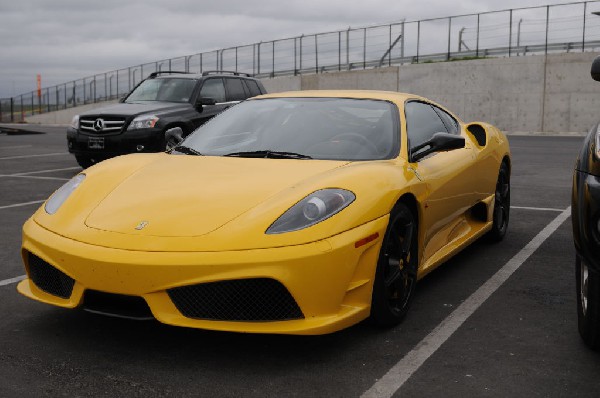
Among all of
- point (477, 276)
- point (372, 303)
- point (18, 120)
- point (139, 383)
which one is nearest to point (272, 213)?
point (372, 303)

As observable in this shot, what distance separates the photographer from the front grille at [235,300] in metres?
3.40

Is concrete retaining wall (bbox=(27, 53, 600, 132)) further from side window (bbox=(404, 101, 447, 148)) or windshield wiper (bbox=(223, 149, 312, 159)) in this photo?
windshield wiper (bbox=(223, 149, 312, 159))

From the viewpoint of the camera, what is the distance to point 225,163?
435 centimetres

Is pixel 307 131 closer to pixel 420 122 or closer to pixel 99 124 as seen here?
pixel 420 122

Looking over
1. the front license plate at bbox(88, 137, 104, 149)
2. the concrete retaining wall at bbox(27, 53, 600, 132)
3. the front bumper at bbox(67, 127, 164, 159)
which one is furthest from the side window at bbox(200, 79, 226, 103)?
the concrete retaining wall at bbox(27, 53, 600, 132)

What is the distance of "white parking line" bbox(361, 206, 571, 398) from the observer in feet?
10.7

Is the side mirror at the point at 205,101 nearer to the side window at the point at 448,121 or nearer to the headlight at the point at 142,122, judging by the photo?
the headlight at the point at 142,122

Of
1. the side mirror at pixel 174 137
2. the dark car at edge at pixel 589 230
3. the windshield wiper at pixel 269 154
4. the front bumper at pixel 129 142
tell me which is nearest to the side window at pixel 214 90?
the front bumper at pixel 129 142

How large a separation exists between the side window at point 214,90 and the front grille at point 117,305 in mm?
9399

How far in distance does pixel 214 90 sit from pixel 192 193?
939cm

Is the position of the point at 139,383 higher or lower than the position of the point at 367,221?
lower

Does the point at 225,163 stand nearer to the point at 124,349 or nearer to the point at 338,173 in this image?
the point at 338,173

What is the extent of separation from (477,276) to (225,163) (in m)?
1.98

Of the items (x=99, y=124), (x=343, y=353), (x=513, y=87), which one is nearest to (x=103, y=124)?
(x=99, y=124)
